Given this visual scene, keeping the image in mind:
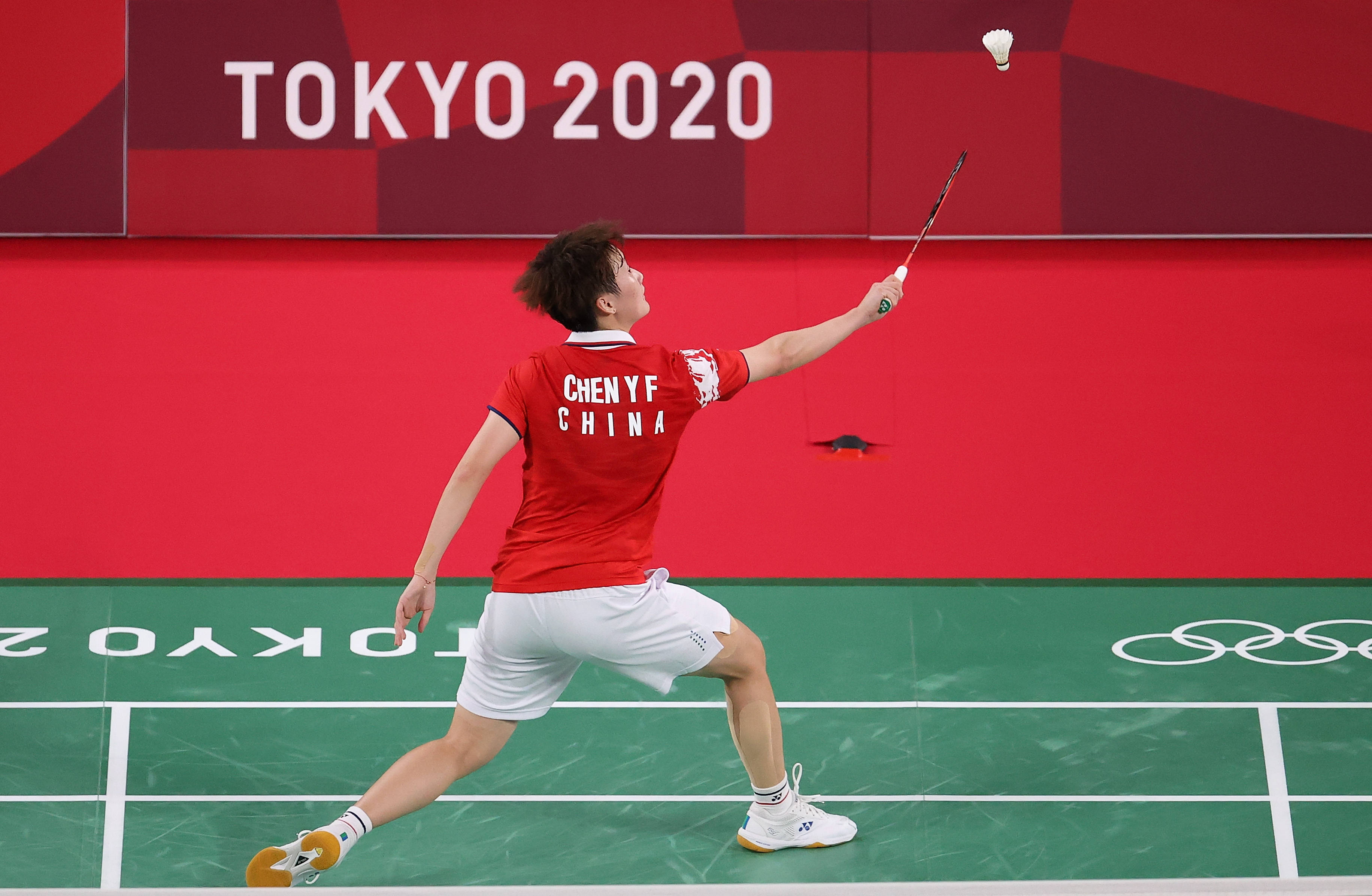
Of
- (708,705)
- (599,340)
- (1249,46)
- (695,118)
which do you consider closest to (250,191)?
(695,118)

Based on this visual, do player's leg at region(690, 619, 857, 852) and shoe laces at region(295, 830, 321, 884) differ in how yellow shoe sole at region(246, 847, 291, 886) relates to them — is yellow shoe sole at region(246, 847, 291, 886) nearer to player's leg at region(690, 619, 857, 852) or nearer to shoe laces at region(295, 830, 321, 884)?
shoe laces at region(295, 830, 321, 884)

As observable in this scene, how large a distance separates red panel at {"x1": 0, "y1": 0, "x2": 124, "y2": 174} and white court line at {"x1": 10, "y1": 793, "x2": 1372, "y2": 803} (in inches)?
93.9

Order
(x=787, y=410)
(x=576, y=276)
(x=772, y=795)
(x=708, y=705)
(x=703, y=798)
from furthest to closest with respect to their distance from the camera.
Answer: (x=787, y=410) → (x=708, y=705) → (x=703, y=798) → (x=772, y=795) → (x=576, y=276)

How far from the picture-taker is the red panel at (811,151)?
483cm

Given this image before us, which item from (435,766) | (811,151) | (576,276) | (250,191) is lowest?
(435,766)

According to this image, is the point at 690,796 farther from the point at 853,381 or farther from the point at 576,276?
the point at 853,381

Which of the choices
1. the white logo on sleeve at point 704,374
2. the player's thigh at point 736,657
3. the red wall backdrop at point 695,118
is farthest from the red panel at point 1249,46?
the player's thigh at point 736,657

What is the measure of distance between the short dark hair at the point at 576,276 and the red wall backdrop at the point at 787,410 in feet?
6.75

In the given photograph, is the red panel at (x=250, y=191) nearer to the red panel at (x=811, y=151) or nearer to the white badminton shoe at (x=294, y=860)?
the red panel at (x=811, y=151)

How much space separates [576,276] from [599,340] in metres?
0.13

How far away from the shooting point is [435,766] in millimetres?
2930

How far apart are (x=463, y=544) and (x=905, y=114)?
6.76 feet

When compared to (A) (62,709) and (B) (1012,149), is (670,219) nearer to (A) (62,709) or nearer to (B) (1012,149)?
(B) (1012,149)

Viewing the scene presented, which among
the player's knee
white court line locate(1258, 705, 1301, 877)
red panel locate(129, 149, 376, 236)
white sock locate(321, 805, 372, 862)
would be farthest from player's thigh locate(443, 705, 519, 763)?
red panel locate(129, 149, 376, 236)
